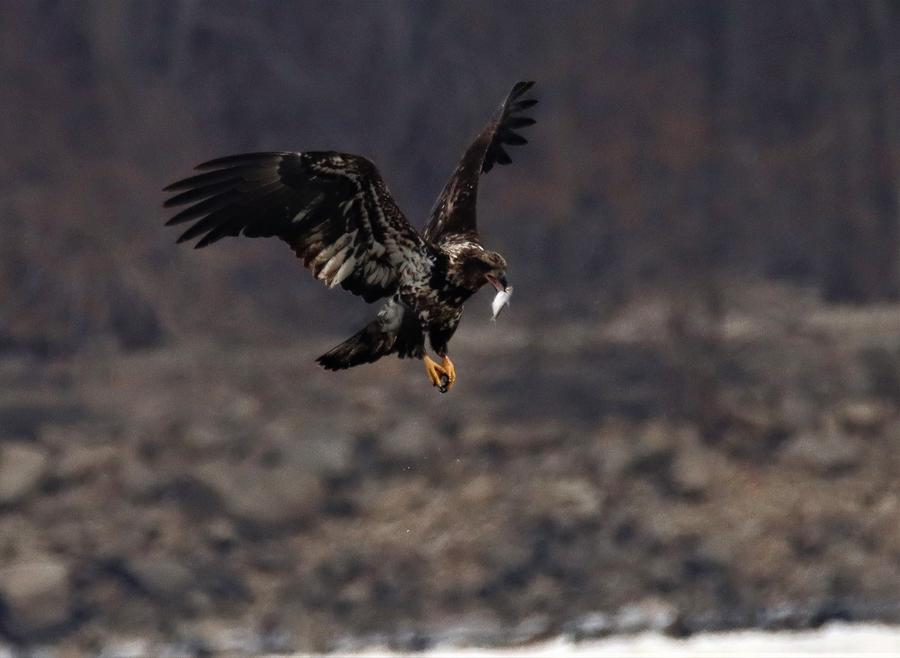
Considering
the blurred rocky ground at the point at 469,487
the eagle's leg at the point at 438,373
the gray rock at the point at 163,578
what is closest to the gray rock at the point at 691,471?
the blurred rocky ground at the point at 469,487

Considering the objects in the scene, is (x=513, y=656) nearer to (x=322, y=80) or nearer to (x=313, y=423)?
(x=313, y=423)

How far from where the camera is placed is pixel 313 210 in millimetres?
9828

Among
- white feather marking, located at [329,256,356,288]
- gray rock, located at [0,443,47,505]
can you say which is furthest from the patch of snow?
white feather marking, located at [329,256,356,288]

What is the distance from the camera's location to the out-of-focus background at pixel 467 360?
1767 centimetres

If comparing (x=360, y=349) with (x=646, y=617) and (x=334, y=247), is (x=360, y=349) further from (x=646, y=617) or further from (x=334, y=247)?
(x=646, y=617)

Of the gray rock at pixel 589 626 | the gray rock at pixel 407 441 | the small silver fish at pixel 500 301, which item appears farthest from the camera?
the gray rock at pixel 407 441

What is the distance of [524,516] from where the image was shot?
18.2m

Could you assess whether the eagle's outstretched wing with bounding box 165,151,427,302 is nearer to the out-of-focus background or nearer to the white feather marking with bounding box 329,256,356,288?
the white feather marking with bounding box 329,256,356,288

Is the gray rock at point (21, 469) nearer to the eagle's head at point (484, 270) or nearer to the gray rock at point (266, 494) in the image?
the gray rock at point (266, 494)

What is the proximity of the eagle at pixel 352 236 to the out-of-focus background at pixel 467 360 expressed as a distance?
747 cm

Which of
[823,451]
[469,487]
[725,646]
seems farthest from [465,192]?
[823,451]

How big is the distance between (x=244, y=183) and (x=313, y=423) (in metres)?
9.24

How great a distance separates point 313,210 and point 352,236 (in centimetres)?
20

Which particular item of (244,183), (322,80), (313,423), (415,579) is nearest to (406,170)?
(322,80)
